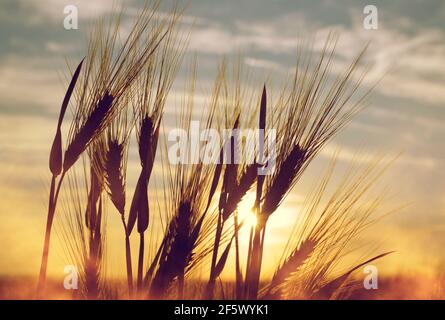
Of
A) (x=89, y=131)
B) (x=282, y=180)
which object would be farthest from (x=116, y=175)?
(x=282, y=180)

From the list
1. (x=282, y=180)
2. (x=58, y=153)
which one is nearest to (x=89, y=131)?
(x=58, y=153)

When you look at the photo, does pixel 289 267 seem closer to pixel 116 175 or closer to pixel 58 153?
pixel 116 175

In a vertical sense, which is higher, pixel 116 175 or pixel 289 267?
pixel 116 175

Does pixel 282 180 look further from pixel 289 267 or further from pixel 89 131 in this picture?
pixel 89 131

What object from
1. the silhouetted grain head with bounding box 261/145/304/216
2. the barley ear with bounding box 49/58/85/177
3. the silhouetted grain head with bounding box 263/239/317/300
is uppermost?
the barley ear with bounding box 49/58/85/177

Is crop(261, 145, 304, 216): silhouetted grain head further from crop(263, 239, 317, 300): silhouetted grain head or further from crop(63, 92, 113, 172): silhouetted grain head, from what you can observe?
crop(63, 92, 113, 172): silhouetted grain head

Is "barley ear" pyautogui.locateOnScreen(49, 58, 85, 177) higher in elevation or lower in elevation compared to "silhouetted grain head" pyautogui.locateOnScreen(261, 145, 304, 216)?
higher

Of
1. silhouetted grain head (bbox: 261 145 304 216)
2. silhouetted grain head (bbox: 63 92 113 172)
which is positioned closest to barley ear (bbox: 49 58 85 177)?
silhouetted grain head (bbox: 63 92 113 172)

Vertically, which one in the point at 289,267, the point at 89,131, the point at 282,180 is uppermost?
the point at 89,131
